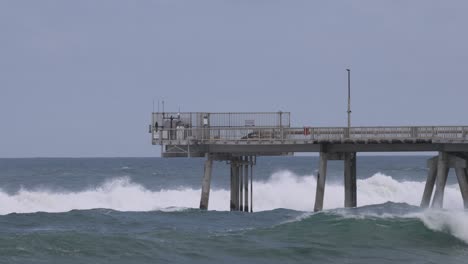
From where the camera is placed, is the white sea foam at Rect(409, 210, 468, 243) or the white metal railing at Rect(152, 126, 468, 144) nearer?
the white sea foam at Rect(409, 210, 468, 243)

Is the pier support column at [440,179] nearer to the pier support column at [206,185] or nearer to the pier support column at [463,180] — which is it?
the pier support column at [463,180]

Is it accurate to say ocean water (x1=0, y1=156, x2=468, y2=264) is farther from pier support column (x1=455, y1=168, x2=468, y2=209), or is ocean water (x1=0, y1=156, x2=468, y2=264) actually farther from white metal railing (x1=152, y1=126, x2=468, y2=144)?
white metal railing (x1=152, y1=126, x2=468, y2=144)

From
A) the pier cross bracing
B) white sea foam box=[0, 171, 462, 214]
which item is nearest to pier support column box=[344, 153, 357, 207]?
the pier cross bracing

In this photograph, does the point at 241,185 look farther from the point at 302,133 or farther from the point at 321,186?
the point at 321,186

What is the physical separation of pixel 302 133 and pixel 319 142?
1065 millimetres

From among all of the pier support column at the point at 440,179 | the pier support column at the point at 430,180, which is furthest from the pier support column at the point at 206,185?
the pier support column at the point at 440,179

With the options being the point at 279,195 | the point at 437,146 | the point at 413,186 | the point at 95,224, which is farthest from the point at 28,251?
the point at 413,186

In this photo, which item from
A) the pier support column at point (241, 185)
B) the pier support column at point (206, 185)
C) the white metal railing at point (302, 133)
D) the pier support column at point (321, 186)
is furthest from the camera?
the pier support column at point (241, 185)

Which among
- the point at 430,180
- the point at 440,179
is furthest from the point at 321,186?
the point at 440,179

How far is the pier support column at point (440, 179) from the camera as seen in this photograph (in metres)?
45.1

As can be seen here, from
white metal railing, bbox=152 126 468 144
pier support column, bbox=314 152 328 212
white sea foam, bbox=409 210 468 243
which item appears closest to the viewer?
white sea foam, bbox=409 210 468 243

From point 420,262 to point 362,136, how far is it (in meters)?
13.0

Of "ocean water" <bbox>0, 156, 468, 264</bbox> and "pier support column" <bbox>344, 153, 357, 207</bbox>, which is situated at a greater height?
"pier support column" <bbox>344, 153, 357, 207</bbox>

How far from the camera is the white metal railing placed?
45031 mm
